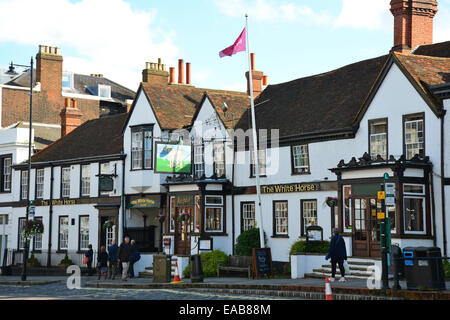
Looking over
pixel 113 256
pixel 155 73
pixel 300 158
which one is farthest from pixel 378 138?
pixel 155 73

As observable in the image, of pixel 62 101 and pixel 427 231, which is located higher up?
pixel 62 101

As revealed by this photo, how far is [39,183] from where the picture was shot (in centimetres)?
4822

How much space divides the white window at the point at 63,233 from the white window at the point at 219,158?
12.4 metres

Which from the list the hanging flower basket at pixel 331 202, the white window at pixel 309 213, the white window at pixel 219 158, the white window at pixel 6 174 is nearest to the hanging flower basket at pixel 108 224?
the white window at pixel 219 158

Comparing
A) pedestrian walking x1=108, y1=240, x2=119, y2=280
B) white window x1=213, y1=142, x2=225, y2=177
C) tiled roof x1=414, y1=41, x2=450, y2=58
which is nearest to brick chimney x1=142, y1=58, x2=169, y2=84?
white window x1=213, y1=142, x2=225, y2=177

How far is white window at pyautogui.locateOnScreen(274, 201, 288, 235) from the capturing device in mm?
34062

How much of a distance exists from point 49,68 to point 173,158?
25.5m

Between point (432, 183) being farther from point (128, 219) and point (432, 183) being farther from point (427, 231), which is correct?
point (128, 219)

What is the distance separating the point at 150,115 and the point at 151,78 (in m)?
9.07

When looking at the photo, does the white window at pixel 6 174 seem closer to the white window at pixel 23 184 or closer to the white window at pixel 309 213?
the white window at pixel 23 184

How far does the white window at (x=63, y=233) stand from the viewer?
45.4m
